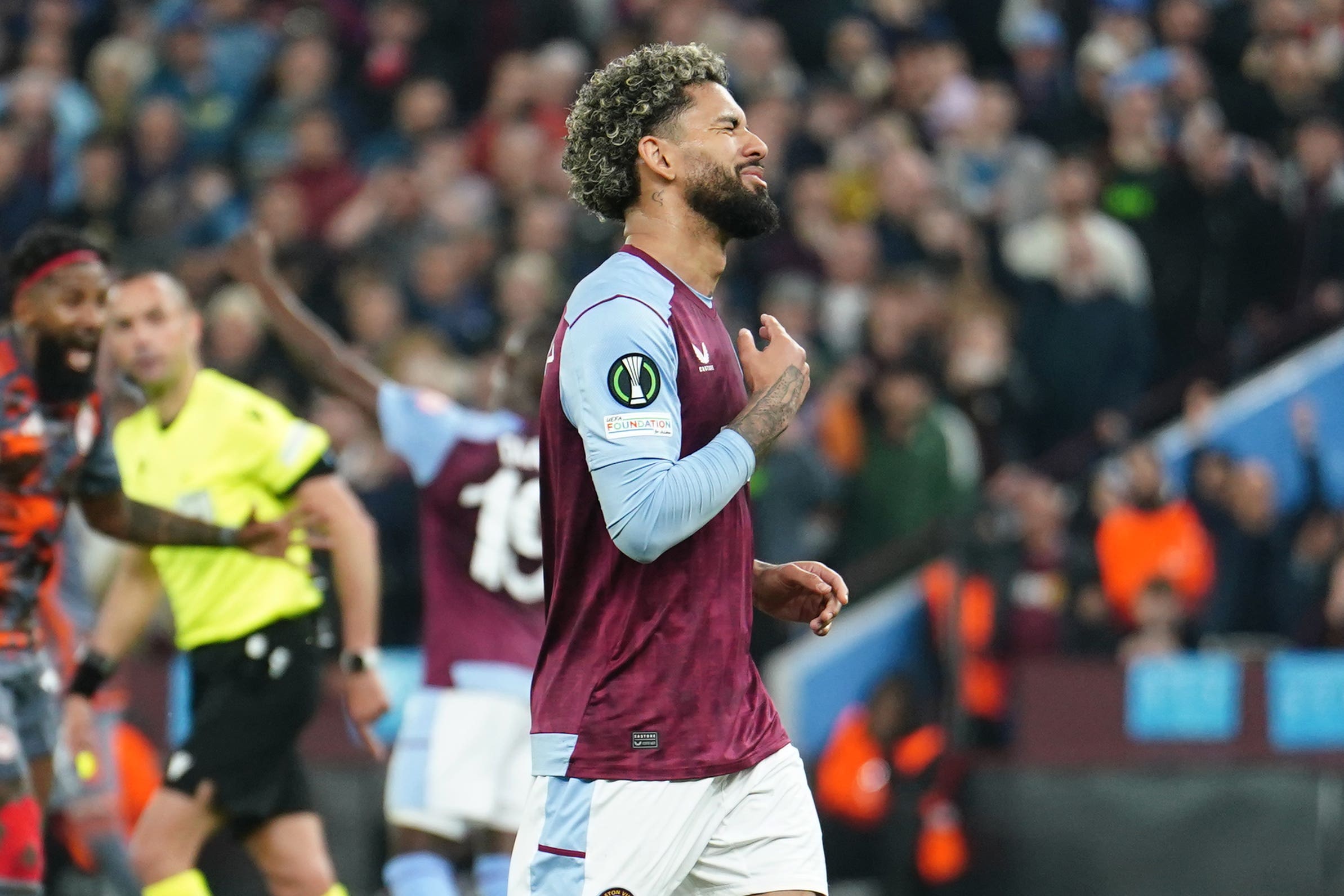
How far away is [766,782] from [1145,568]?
753 centimetres

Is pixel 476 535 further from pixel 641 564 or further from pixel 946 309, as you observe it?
pixel 946 309

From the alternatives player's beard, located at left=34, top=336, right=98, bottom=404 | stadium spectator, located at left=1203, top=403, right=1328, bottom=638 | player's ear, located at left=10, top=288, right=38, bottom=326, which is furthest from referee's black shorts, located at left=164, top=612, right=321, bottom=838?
stadium spectator, located at left=1203, top=403, right=1328, bottom=638

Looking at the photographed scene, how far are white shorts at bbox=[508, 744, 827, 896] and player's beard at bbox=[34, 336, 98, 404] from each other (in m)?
2.40

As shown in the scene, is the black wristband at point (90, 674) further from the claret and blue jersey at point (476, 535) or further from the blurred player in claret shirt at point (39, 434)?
the claret and blue jersey at point (476, 535)

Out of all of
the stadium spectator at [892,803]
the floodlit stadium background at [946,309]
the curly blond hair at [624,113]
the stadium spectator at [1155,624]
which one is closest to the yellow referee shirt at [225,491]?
the curly blond hair at [624,113]

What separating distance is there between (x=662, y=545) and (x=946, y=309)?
8.87m

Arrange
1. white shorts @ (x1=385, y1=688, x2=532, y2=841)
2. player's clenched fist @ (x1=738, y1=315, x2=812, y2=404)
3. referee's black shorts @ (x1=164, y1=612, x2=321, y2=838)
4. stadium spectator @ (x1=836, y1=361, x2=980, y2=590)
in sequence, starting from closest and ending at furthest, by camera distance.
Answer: player's clenched fist @ (x1=738, y1=315, x2=812, y2=404), referee's black shorts @ (x1=164, y1=612, x2=321, y2=838), white shorts @ (x1=385, y1=688, x2=532, y2=841), stadium spectator @ (x1=836, y1=361, x2=980, y2=590)

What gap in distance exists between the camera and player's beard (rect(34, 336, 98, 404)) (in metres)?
6.27

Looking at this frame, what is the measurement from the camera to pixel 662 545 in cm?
438

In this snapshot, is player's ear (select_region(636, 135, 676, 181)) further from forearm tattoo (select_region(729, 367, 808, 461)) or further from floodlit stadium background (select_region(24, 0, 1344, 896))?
floodlit stadium background (select_region(24, 0, 1344, 896))

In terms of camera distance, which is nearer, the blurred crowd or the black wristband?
the black wristband

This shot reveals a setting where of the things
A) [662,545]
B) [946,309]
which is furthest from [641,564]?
[946,309]

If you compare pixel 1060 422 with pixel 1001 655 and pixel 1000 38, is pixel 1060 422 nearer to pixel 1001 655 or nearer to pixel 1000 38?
pixel 1001 655

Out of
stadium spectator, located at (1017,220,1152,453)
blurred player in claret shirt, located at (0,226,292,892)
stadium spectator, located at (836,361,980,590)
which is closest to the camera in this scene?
blurred player in claret shirt, located at (0,226,292,892)
